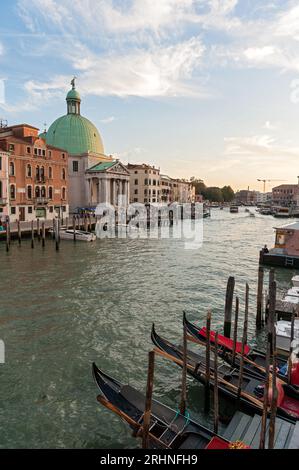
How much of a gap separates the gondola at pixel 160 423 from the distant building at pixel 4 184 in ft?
101

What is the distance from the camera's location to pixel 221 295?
16109 millimetres

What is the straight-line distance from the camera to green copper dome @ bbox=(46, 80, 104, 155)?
186 ft

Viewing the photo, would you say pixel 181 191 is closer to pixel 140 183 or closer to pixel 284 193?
pixel 140 183

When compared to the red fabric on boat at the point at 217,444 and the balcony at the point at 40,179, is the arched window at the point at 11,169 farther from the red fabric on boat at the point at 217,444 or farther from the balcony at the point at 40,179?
the red fabric on boat at the point at 217,444

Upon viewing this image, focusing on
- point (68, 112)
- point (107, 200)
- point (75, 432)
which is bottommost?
point (75, 432)

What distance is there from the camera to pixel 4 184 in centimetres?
3400

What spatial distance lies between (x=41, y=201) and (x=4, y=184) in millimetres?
5887

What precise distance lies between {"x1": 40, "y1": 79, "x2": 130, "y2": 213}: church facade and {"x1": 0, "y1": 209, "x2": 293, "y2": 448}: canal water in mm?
31013

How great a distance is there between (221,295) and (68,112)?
5472 centimetres

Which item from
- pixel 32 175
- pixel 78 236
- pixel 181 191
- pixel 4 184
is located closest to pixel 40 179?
pixel 32 175

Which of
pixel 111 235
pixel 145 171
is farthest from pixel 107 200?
pixel 145 171

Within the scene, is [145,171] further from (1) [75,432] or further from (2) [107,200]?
(1) [75,432]

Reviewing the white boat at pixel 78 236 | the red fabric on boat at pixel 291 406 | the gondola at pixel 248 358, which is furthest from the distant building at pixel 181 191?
the red fabric on boat at pixel 291 406

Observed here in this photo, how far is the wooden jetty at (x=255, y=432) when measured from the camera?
18.6 feet
